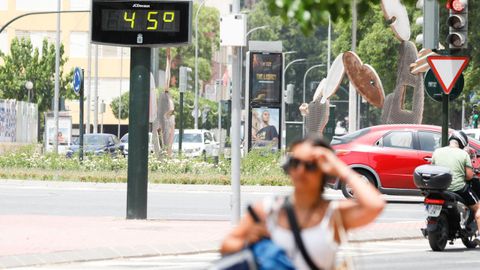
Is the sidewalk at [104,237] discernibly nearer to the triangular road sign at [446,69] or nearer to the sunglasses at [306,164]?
the triangular road sign at [446,69]

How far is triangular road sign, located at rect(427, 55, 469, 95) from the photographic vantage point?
2008cm

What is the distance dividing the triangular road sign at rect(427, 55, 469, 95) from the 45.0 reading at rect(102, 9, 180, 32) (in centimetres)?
377

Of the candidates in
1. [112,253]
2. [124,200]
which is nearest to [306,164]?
[112,253]

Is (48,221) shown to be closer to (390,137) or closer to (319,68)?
(390,137)

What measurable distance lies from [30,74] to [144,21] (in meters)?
61.0

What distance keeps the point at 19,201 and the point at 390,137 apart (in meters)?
7.25

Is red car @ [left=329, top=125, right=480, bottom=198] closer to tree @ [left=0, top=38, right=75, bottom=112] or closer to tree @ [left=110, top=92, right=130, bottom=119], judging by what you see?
tree @ [left=0, top=38, right=75, bottom=112]

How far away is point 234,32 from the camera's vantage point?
60.6 feet

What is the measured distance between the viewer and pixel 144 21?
20.4 metres

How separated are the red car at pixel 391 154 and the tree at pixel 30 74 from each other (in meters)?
54.2

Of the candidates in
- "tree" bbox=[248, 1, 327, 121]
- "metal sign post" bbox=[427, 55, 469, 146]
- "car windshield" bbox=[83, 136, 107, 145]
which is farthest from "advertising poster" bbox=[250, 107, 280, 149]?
"tree" bbox=[248, 1, 327, 121]

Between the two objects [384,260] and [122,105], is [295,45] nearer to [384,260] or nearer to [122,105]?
[122,105]

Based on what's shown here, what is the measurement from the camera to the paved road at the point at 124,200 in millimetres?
23578

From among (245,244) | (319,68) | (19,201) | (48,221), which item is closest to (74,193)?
(19,201)
